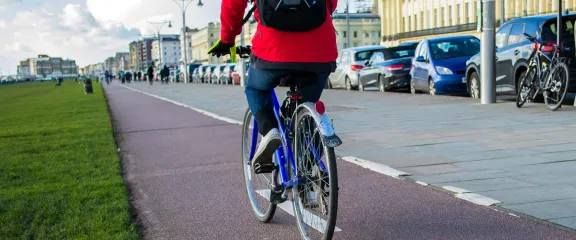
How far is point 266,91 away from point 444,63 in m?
14.7

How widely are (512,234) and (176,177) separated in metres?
3.78

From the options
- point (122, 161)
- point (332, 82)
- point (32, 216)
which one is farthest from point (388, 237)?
point (332, 82)

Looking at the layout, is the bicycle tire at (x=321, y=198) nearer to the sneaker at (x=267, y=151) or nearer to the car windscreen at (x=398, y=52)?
the sneaker at (x=267, y=151)

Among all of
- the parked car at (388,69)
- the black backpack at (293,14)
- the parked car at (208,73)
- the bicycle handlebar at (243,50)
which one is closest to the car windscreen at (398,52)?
the parked car at (388,69)

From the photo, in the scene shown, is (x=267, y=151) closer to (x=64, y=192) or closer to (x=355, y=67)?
(x=64, y=192)

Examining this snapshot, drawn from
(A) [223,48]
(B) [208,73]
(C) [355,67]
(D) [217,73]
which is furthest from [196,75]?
(A) [223,48]

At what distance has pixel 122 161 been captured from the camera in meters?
8.55

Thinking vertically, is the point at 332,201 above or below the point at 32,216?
above

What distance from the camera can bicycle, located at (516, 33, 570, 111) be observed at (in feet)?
A: 36.6

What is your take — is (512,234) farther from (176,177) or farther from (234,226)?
(176,177)

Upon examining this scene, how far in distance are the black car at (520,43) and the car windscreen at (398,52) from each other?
29.1ft

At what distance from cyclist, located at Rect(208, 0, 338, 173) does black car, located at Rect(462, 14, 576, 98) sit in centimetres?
905

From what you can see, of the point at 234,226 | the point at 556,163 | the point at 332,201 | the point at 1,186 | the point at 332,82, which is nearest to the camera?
the point at 332,201

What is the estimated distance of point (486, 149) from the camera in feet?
24.9
